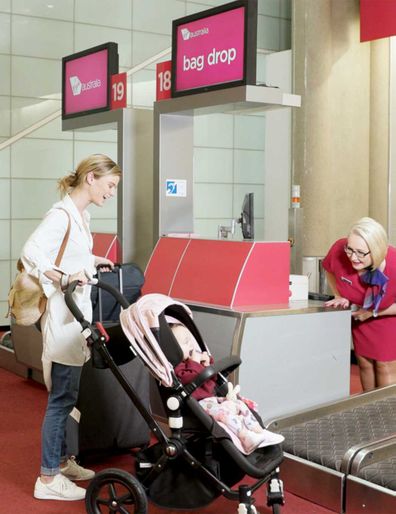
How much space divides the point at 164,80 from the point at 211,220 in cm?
524

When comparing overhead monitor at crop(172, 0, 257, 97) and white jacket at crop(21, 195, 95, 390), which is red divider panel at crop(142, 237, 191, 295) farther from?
white jacket at crop(21, 195, 95, 390)

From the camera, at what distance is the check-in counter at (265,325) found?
442 cm

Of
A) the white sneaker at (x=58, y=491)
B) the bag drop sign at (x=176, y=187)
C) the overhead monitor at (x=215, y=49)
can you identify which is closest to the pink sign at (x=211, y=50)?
the overhead monitor at (x=215, y=49)

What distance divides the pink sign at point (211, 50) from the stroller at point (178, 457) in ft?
6.97

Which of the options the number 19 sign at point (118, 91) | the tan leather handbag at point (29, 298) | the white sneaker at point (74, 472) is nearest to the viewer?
the tan leather handbag at point (29, 298)

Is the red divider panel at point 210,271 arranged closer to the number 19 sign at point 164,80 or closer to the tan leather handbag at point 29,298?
the number 19 sign at point 164,80

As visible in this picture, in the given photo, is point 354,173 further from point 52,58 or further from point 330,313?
point 330,313

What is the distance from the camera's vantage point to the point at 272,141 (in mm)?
10383

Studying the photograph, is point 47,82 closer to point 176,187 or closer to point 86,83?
point 86,83

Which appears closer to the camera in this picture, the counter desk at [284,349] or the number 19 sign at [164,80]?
the counter desk at [284,349]

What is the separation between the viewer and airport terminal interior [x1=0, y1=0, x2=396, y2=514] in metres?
3.52

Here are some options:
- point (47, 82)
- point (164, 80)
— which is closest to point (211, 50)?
point (164, 80)

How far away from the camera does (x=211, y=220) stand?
424 inches

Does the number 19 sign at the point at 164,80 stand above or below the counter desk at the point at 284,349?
above
